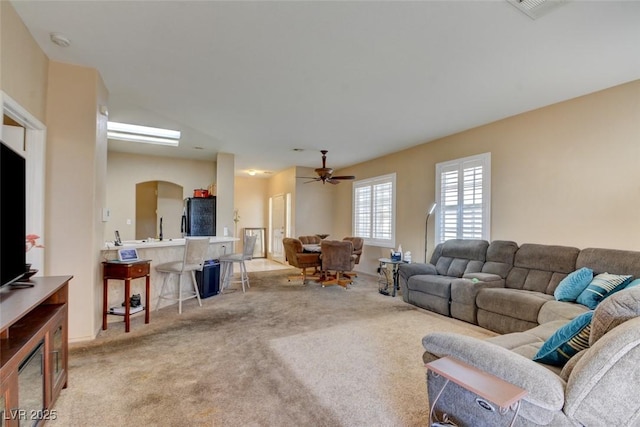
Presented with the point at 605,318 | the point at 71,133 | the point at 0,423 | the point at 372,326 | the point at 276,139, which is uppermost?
the point at 276,139

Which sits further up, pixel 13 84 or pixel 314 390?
pixel 13 84

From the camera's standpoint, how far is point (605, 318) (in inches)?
52.8

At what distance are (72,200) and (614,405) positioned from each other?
414 cm

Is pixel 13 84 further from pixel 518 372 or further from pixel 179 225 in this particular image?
pixel 179 225

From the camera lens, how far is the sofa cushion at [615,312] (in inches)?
50.8

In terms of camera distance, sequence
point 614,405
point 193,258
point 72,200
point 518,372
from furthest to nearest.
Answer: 1. point 193,258
2. point 72,200
3. point 518,372
4. point 614,405

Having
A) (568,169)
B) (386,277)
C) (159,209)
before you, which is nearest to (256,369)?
(386,277)

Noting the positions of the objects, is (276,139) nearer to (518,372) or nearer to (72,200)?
(72,200)

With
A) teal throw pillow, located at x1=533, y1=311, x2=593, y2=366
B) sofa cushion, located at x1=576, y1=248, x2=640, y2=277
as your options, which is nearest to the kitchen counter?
teal throw pillow, located at x1=533, y1=311, x2=593, y2=366

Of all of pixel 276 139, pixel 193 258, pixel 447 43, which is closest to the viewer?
pixel 447 43

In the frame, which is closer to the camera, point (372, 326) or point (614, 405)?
point (614, 405)

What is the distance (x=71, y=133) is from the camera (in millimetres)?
3061

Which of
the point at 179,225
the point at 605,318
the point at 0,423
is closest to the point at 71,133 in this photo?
the point at 0,423

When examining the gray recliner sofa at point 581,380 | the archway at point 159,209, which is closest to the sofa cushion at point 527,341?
the gray recliner sofa at point 581,380
